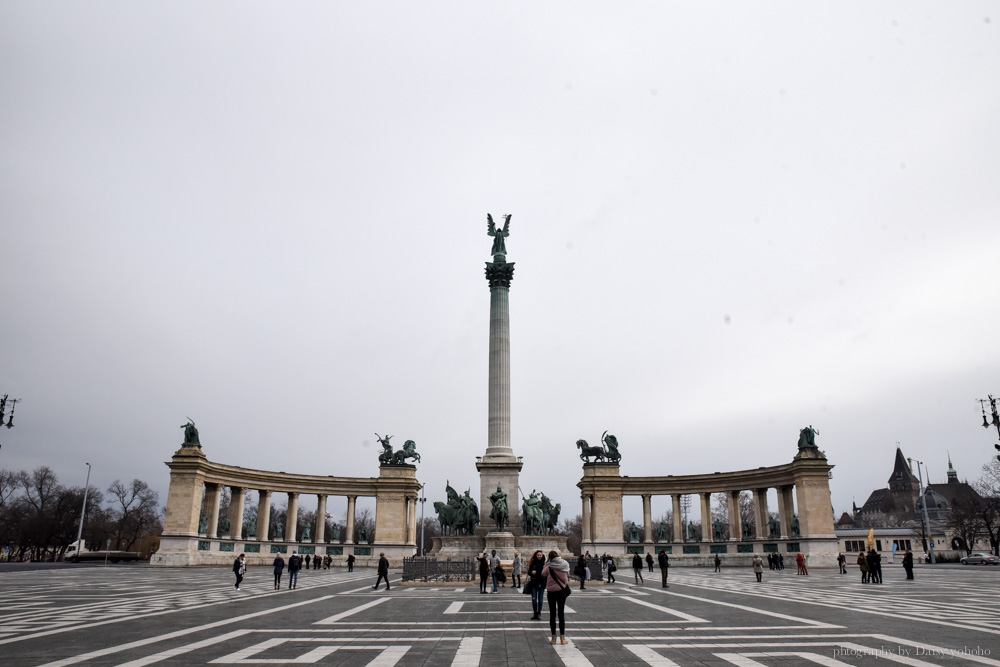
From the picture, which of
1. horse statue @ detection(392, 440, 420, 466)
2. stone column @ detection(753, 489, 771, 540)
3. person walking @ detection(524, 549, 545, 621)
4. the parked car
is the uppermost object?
horse statue @ detection(392, 440, 420, 466)

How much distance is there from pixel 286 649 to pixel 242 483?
58.5 meters

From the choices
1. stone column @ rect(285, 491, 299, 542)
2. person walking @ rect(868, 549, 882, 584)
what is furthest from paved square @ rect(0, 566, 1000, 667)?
stone column @ rect(285, 491, 299, 542)

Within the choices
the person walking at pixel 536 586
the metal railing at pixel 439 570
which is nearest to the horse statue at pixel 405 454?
the metal railing at pixel 439 570

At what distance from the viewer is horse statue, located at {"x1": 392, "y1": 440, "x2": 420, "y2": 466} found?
2832 inches

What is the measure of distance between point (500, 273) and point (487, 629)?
41682mm

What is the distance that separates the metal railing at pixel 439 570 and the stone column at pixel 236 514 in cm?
3730

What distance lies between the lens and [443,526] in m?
49.3

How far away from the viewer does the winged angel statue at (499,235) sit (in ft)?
186

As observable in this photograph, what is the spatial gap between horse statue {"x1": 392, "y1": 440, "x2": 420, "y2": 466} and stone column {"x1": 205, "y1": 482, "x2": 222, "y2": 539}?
60.7 ft

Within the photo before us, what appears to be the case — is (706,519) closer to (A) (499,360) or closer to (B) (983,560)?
(B) (983,560)

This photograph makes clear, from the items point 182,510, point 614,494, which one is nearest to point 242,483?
point 182,510

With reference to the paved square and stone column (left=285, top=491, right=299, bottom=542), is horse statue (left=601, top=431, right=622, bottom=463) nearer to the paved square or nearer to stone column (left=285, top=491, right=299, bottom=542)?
stone column (left=285, top=491, right=299, bottom=542)

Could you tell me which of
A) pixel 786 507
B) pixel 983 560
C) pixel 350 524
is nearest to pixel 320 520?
pixel 350 524

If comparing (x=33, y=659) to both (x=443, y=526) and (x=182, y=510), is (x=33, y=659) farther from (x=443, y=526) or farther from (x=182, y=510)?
(x=182, y=510)
